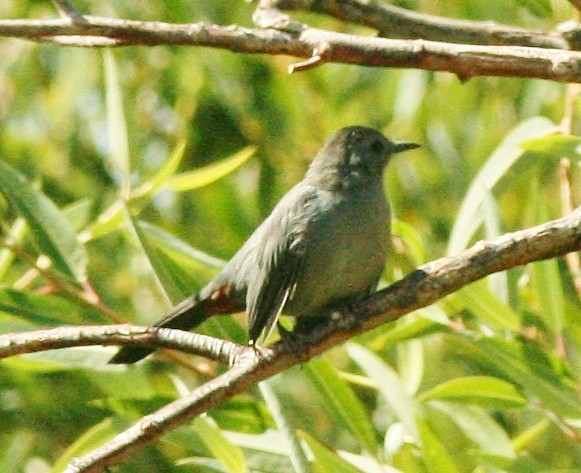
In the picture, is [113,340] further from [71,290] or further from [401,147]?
[401,147]

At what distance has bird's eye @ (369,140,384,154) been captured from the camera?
4.23 metres

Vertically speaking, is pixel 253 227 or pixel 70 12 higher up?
pixel 70 12

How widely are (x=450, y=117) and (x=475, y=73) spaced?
239 centimetres

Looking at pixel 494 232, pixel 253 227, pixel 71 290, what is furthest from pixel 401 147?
pixel 71 290

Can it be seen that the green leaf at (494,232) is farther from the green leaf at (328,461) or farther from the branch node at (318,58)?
the branch node at (318,58)

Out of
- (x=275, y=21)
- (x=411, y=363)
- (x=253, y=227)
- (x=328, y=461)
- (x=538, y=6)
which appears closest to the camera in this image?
(x=275, y=21)

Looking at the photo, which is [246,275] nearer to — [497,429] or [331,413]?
[331,413]

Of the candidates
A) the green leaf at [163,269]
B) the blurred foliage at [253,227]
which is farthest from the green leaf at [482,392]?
the green leaf at [163,269]

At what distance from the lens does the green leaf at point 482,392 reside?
353 cm

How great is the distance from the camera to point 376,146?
4246 mm

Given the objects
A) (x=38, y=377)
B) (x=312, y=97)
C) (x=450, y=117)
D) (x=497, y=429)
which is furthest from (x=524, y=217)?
(x=38, y=377)

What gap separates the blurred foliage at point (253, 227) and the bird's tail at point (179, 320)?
2.1 inches

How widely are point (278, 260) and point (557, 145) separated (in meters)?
0.88

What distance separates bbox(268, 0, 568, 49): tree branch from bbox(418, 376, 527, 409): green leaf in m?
0.95
